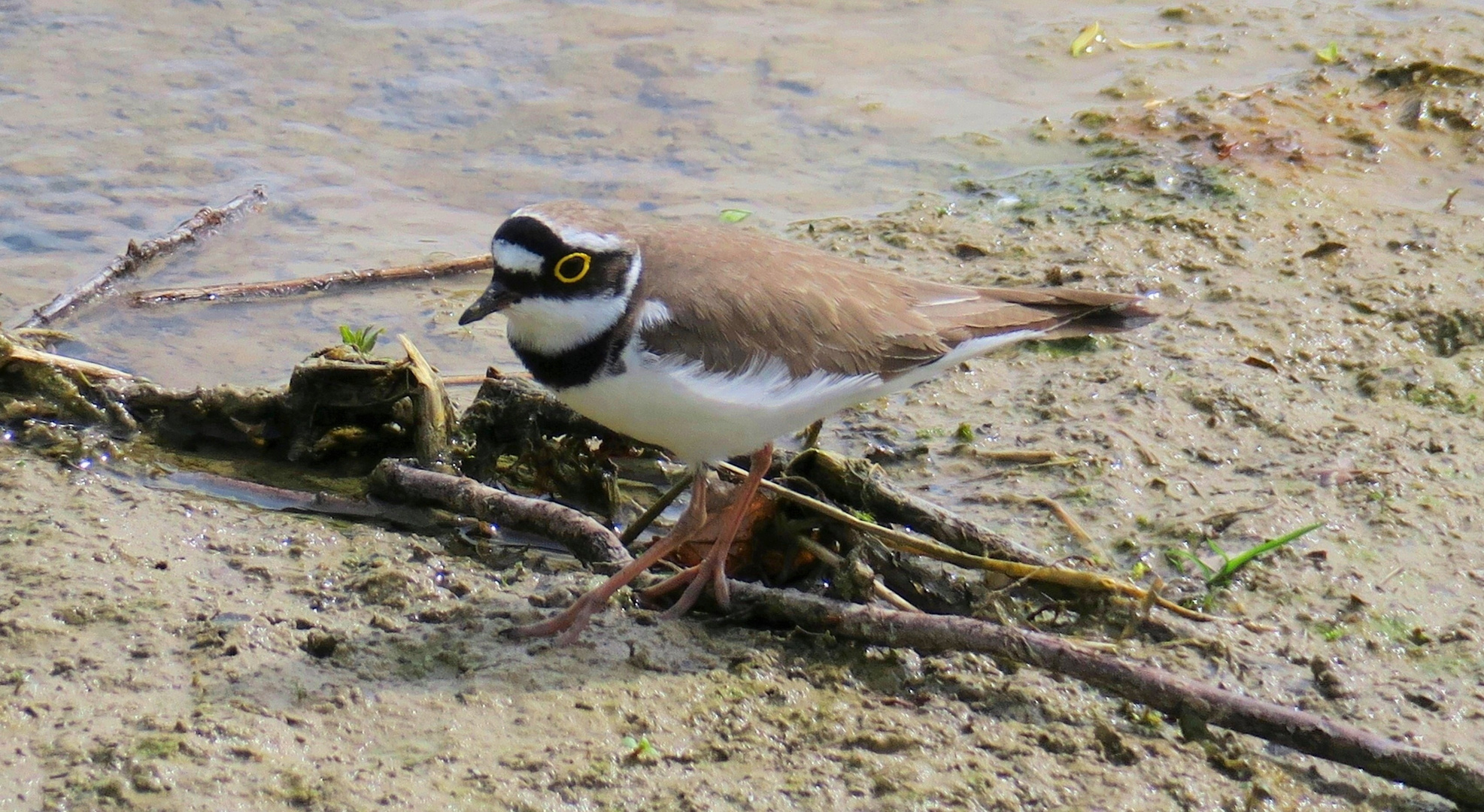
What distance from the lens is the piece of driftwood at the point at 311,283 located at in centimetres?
678

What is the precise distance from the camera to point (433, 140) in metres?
8.57

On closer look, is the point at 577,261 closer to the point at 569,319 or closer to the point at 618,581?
the point at 569,319

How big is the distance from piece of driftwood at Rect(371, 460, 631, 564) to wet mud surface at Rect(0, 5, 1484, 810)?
0.12m

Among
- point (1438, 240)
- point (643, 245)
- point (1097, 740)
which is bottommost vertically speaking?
point (1097, 740)

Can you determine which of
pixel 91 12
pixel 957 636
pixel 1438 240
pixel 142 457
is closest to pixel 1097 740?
pixel 957 636

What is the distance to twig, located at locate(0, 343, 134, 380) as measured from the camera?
213 inches

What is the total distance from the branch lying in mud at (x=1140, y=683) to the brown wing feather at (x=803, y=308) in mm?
800

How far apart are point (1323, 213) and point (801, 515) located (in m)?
4.09

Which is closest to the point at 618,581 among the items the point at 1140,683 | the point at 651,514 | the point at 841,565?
the point at 651,514

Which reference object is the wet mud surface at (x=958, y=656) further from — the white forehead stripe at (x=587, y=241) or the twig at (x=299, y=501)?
the white forehead stripe at (x=587, y=241)

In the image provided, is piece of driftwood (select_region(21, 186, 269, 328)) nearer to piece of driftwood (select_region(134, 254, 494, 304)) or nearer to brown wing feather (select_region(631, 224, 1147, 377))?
piece of driftwood (select_region(134, 254, 494, 304))

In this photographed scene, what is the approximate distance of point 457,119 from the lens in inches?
346

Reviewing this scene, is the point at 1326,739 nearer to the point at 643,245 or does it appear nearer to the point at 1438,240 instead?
the point at 643,245

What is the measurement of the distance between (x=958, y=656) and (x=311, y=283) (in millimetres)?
4047
